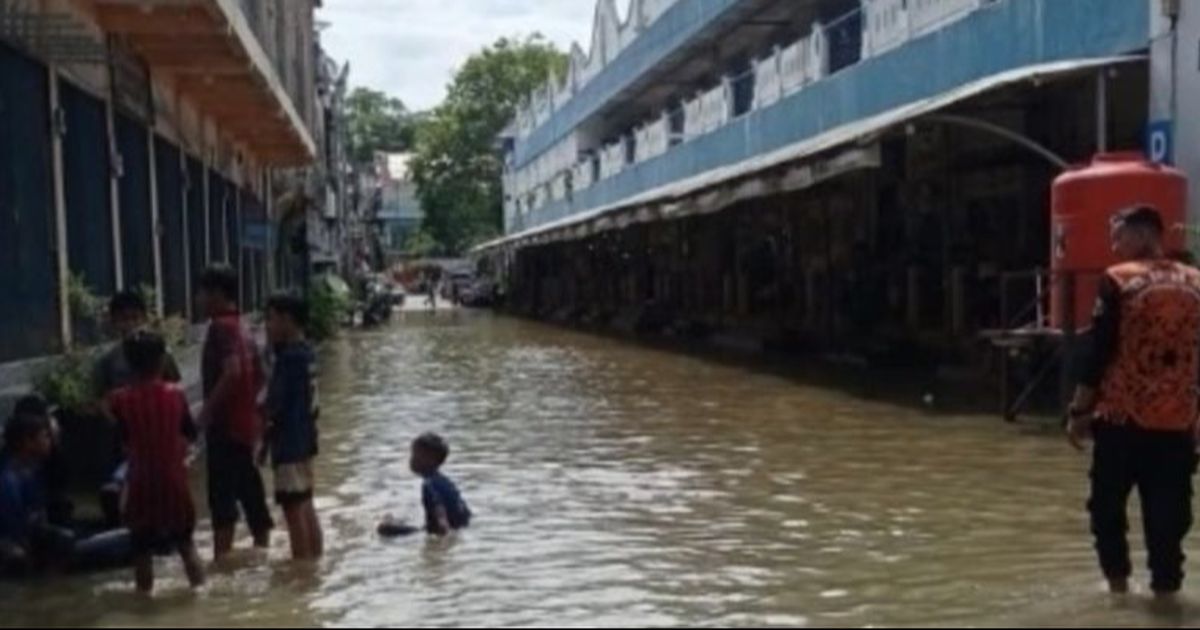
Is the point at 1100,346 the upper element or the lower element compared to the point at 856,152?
lower

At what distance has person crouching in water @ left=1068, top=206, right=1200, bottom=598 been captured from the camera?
25.7 ft

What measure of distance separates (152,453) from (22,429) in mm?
1178

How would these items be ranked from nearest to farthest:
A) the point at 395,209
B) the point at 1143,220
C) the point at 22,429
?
the point at 1143,220
the point at 22,429
the point at 395,209

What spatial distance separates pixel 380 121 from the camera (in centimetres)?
16250

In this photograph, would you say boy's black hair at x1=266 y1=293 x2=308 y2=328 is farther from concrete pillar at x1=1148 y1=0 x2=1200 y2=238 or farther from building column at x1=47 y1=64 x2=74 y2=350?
concrete pillar at x1=1148 y1=0 x2=1200 y2=238

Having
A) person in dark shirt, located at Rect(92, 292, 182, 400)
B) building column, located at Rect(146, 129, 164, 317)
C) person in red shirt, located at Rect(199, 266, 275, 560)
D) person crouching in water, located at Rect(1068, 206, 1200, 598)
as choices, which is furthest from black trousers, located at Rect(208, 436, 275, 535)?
building column, located at Rect(146, 129, 164, 317)

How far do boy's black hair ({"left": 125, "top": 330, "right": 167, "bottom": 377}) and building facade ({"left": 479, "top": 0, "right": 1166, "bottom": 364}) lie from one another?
10149mm

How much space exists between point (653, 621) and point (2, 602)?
126 inches

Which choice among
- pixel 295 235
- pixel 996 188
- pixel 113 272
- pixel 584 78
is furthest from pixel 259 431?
pixel 584 78

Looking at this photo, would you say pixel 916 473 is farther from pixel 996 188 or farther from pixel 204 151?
pixel 204 151

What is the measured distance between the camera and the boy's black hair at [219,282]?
9.46 m

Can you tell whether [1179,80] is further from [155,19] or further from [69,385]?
[69,385]

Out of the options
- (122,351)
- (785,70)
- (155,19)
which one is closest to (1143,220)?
(122,351)

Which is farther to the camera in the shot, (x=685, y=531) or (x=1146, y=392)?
(x=685, y=531)
